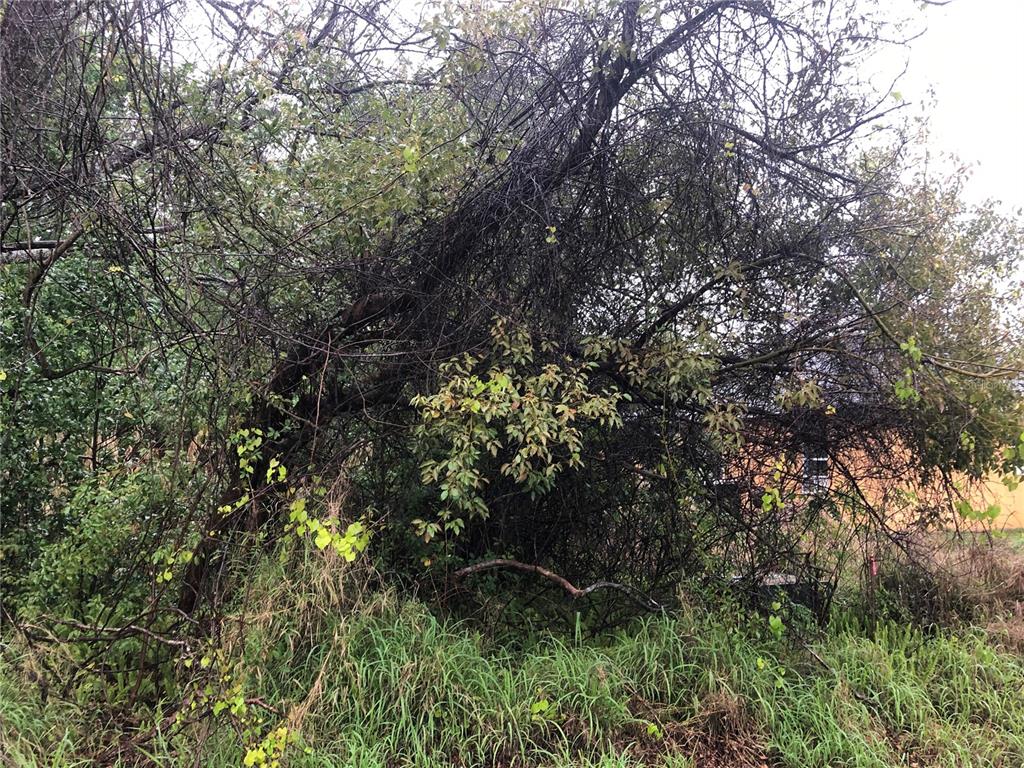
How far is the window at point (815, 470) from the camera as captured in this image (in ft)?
13.7

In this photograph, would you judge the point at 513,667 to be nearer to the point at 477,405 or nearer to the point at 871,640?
the point at 477,405

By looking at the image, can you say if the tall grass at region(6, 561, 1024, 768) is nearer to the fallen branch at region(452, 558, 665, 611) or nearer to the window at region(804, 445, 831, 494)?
the fallen branch at region(452, 558, 665, 611)

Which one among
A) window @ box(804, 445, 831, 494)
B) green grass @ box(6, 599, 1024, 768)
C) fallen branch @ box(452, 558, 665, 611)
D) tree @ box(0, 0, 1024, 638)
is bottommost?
green grass @ box(6, 599, 1024, 768)

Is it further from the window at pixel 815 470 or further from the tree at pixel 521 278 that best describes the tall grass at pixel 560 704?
the window at pixel 815 470

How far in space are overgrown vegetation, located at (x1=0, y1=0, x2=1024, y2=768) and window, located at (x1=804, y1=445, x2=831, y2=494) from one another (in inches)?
0.9

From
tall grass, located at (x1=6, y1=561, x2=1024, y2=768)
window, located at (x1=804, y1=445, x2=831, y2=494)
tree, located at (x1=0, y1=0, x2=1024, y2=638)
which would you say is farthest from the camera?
window, located at (x1=804, y1=445, x2=831, y2=494)

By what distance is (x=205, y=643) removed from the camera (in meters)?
2.88

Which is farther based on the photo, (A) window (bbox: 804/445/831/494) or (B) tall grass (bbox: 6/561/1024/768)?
(A) window (bbox: 804/445/831/494)

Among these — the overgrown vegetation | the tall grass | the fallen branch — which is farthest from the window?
the fallen branch

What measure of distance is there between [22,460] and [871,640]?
6.67 m

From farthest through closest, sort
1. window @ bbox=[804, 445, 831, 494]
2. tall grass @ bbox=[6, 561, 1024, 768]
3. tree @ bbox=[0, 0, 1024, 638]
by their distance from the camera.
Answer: window @ bbox=[804, 445, 831, 494] → tree @ bbox=[0, 0, 1024, 638] → tall grass @ bbox=[6, 561, 1024, 768]

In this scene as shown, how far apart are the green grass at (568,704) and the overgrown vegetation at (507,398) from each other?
2 centimetres

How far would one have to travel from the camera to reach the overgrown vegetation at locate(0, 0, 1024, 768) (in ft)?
9.77

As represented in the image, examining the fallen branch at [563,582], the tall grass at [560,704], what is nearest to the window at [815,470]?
the tall grass at [560,704]
